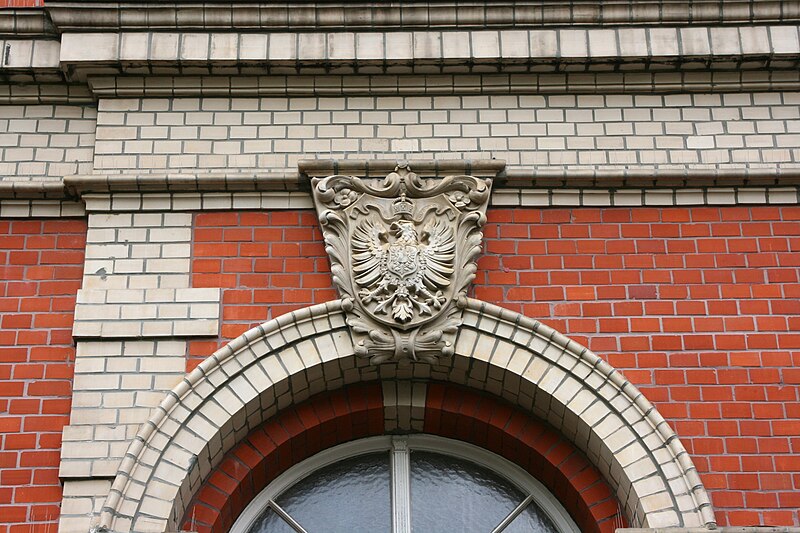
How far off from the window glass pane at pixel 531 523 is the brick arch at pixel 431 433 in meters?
0.13

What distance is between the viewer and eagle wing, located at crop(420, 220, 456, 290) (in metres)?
6.95

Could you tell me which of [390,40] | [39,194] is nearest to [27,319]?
[39,194]

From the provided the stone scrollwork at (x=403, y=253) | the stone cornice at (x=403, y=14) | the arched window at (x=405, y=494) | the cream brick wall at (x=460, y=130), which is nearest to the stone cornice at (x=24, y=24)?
the stone cornice at (x=403, y=14)

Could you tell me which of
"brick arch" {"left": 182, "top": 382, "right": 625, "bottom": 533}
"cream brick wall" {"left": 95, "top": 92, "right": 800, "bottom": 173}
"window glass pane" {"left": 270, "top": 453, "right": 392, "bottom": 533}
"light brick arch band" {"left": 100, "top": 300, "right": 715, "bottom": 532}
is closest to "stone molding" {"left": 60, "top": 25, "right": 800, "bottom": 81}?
"cream brick wall" {"left": 95, "top": 92, "right": 800, "bottom": 173}

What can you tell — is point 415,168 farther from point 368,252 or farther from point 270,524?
point 270,524

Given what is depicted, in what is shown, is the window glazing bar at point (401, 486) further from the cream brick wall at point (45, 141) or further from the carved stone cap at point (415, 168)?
the cream brick wall at point (45, 141)

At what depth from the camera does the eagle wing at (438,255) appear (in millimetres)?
6949

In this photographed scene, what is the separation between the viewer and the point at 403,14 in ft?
24.8

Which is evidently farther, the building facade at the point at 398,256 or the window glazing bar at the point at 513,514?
the window glazing bar at the point at 513,514

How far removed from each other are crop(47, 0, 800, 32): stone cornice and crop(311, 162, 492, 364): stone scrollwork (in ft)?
3.18

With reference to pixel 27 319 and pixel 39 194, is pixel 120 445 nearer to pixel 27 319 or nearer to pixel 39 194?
pixel 27 319

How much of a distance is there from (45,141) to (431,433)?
9.00 feet

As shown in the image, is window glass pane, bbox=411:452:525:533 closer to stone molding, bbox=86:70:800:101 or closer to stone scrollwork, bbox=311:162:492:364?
stone scrollwork, bbox=311:162:492:364

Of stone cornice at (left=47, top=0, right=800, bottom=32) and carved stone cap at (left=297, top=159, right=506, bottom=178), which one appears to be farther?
stone cornice at (left=47, top=0, right=800, bottom=32)
